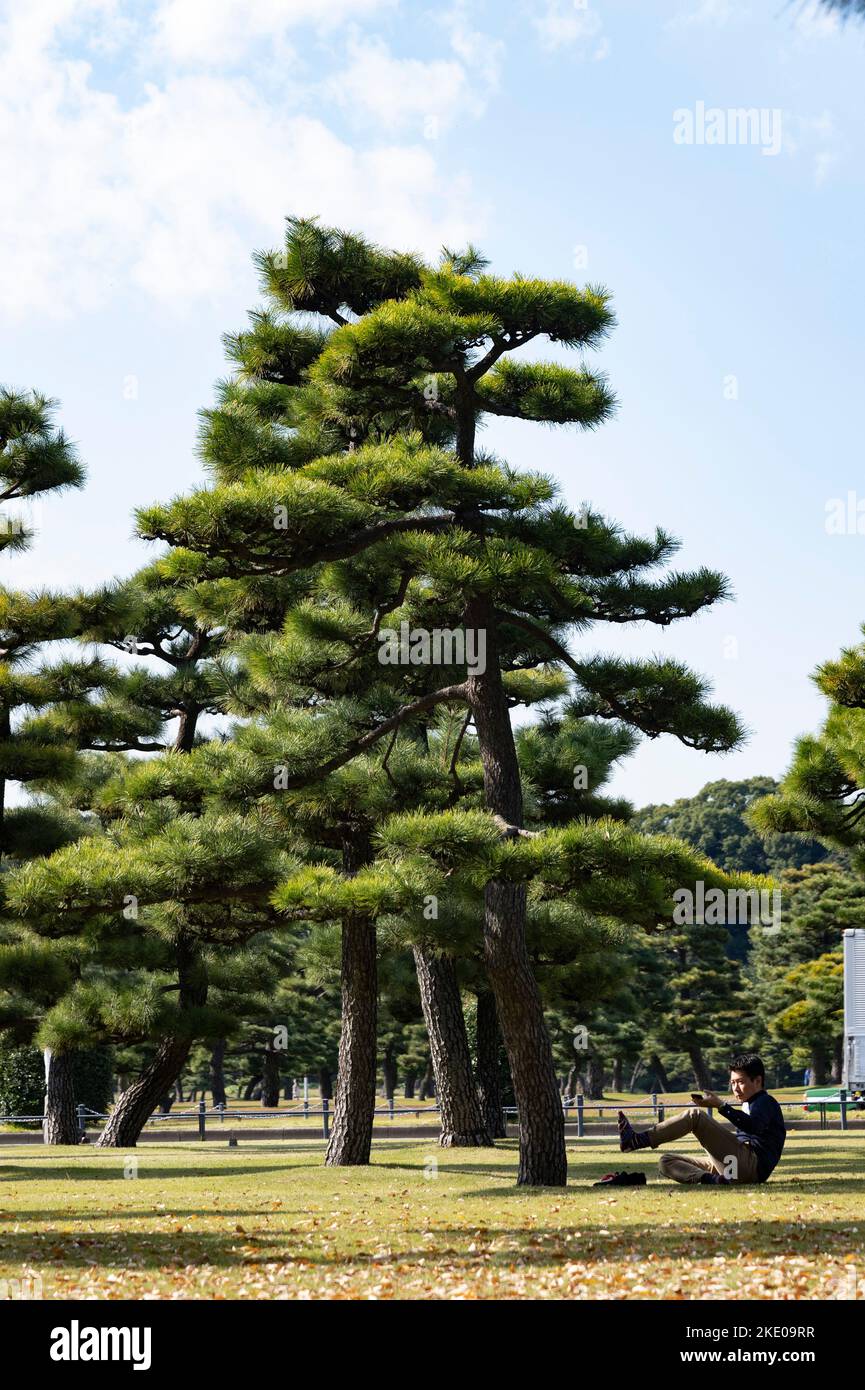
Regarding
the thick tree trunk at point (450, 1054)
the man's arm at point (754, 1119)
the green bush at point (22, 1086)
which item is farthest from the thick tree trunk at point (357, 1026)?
the green bush at point (22, 1086)

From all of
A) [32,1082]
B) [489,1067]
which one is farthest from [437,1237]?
[32,1082]

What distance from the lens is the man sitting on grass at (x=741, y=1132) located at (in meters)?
9.34

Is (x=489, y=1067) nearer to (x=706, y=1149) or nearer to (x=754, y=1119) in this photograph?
(x=706, y=1149)

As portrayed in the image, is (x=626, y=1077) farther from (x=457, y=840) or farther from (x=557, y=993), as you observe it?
(x=457, y=840)

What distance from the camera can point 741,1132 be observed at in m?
9.65

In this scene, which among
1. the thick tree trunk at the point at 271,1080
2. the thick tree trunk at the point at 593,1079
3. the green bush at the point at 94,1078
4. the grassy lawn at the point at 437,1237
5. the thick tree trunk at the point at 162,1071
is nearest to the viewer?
the grassy lawn at the point at 437,1237

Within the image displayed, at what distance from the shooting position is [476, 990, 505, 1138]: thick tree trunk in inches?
733

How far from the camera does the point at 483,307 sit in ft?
36.8

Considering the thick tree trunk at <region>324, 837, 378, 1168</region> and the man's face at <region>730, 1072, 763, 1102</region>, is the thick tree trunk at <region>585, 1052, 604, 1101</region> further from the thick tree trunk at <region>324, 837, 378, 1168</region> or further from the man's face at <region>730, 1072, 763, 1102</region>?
the man's face at <region>730, 1072, 763, 1102</region>

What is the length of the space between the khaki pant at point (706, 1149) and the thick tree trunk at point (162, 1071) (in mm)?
8772

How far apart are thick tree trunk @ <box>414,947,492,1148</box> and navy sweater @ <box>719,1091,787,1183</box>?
6.45 meters

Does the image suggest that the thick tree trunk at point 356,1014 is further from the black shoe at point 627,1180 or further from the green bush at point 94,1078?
the green bush at point 94,1078

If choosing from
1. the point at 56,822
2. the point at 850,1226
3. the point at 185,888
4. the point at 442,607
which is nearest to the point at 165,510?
the point at 442,607

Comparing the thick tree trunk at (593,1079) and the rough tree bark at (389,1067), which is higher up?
the rough tree bark at (389,1067)
